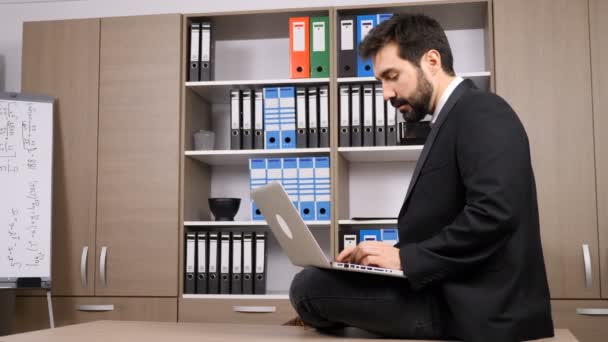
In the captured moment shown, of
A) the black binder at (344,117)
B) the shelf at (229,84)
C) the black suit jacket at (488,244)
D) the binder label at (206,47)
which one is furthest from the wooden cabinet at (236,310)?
the black suit jacket at (488,244)

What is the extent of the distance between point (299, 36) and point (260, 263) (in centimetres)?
108

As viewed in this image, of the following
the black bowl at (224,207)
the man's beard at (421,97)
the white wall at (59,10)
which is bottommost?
the black bowl at (224,207)

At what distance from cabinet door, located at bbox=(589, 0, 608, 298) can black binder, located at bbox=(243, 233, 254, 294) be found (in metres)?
1.54

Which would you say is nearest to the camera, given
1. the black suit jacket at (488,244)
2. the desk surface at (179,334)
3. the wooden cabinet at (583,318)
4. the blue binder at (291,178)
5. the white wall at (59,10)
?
the black suit jacket at (488,244)

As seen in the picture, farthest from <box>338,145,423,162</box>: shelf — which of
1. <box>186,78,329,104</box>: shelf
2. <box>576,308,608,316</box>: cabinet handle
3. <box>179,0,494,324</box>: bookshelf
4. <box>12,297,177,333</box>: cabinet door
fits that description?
<box>12,297,177,333</box>: cabinet door

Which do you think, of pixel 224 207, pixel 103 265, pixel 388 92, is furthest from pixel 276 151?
pixel 388 92

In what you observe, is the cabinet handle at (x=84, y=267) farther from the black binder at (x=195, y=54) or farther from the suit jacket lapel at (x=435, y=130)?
the suit jacket lapel at (x=435, y=130)

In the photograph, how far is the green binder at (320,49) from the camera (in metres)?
3.38

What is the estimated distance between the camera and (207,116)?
3799mm

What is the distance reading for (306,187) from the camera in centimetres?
333

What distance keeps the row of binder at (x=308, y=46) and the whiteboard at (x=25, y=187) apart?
1197mm

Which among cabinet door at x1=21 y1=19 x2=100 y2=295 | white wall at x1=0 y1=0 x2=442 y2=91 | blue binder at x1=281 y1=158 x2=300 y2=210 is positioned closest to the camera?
blue binder at x1=281 y1=158 x2=300 y2=210

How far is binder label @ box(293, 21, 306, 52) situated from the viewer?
3.39 m

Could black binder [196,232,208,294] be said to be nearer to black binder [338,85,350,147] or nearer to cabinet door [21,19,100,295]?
cabinet door [21,19,100,295]
